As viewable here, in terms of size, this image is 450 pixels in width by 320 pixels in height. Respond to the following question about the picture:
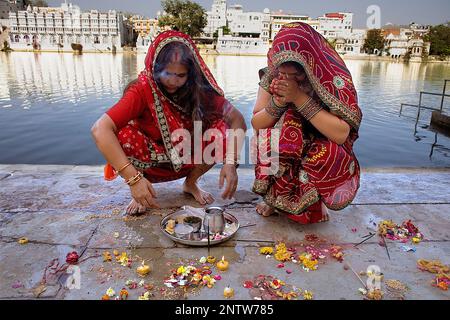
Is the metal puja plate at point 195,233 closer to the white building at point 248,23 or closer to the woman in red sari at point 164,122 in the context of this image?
the woman in red sari at point 164,122

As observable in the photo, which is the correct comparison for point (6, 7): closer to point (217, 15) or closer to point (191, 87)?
point (217, 15)

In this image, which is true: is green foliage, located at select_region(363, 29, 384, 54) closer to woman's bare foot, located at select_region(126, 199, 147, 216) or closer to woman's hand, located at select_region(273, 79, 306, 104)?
woman's hand, located at select_region(273, 79, 306, 104)

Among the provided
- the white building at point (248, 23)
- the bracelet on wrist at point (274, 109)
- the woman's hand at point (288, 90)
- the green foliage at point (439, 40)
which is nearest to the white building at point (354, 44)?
the green foliage at point (439, 40)

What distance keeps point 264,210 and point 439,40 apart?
3001 inches

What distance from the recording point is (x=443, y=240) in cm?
209

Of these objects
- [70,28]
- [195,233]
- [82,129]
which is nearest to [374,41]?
[70,28]

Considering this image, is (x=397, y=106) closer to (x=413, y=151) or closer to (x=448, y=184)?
(x=413, y=151)

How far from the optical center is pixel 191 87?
2293 mm

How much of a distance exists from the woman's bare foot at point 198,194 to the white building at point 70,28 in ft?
231

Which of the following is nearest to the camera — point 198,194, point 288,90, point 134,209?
point 288,90

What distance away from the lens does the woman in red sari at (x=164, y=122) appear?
1994mm

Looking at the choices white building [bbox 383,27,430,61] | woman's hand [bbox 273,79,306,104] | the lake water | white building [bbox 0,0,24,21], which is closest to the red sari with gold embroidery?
woman's hand [bbox 273,79,306,104]

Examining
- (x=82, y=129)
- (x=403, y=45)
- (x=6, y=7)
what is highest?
(x=6, y=7)

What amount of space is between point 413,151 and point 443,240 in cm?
626
